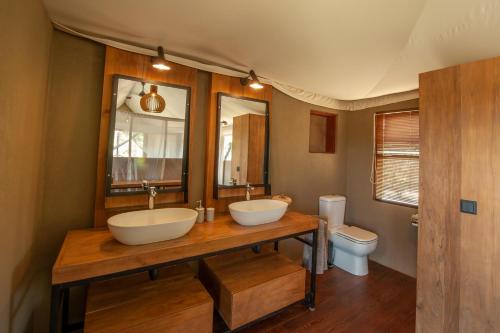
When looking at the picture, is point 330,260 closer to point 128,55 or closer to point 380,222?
point 380,222

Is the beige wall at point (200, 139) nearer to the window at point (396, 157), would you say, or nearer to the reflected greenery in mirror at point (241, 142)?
the reflected greenery in mirror at point (241, 142)

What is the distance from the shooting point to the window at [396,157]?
2.61 metres

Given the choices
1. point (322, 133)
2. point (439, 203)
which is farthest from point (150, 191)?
point (322, 133)

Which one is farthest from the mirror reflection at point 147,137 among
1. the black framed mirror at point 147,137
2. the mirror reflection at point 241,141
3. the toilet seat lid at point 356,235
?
the toilet seat lid at point 356,235

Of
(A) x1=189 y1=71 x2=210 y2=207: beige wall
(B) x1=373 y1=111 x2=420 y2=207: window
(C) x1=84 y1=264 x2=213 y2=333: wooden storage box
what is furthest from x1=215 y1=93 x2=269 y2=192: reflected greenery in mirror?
(B) x1=373 y1=111 x2=420 y2=207: window

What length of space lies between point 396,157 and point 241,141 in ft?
6.72

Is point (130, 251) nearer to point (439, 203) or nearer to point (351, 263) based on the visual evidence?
point (439, 203)

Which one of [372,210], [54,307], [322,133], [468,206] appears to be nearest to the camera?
[54,307]

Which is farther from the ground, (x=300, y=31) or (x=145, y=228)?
(x=300, y=31)

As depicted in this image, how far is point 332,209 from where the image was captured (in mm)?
2805

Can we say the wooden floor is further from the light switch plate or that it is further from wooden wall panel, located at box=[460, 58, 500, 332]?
the light switch plate

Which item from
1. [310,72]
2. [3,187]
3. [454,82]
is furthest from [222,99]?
[454,82]

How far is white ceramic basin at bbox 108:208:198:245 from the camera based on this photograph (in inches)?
46.8

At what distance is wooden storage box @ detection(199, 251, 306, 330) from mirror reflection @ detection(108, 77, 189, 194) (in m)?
0.79
